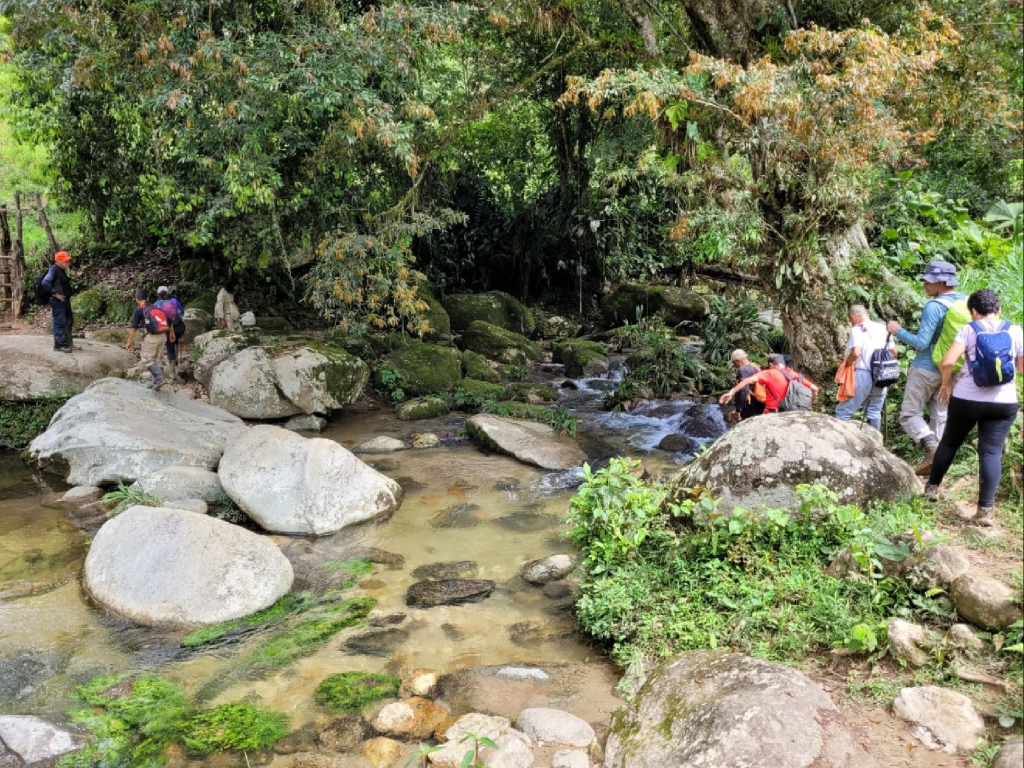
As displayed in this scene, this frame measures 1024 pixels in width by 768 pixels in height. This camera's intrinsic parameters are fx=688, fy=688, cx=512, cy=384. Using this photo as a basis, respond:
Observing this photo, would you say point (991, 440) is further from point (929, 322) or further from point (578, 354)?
point (578, 354)

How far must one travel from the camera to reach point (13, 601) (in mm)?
6164

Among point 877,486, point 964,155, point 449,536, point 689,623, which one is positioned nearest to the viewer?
point 689,623

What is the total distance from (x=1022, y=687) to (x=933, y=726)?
19.1 inches

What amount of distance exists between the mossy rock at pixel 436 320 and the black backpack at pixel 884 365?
10019mm

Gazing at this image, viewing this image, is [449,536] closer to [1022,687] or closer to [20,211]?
[1022,687]

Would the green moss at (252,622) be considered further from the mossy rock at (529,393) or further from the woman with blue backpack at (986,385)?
the mossy rock at (529,393)

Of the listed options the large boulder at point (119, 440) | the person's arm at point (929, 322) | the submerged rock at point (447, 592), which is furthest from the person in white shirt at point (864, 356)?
the large boulder at point (119, 440)

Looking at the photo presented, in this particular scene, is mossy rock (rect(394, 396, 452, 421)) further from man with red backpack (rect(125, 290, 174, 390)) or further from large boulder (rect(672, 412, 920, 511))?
large boulder (rect(672, 412, 920, 511))

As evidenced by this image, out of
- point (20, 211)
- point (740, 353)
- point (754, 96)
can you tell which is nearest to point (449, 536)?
point (740, 353)

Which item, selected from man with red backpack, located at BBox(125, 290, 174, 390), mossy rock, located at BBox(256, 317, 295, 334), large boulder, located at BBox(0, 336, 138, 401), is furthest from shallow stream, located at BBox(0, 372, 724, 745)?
mossy rock, located at BBox(256, 317, 295, 334)

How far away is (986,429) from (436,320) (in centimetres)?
1225

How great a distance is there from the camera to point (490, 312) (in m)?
17.7

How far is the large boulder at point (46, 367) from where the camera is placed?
35.1 feet

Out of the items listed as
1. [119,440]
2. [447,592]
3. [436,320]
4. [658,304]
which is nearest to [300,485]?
[447,592]
